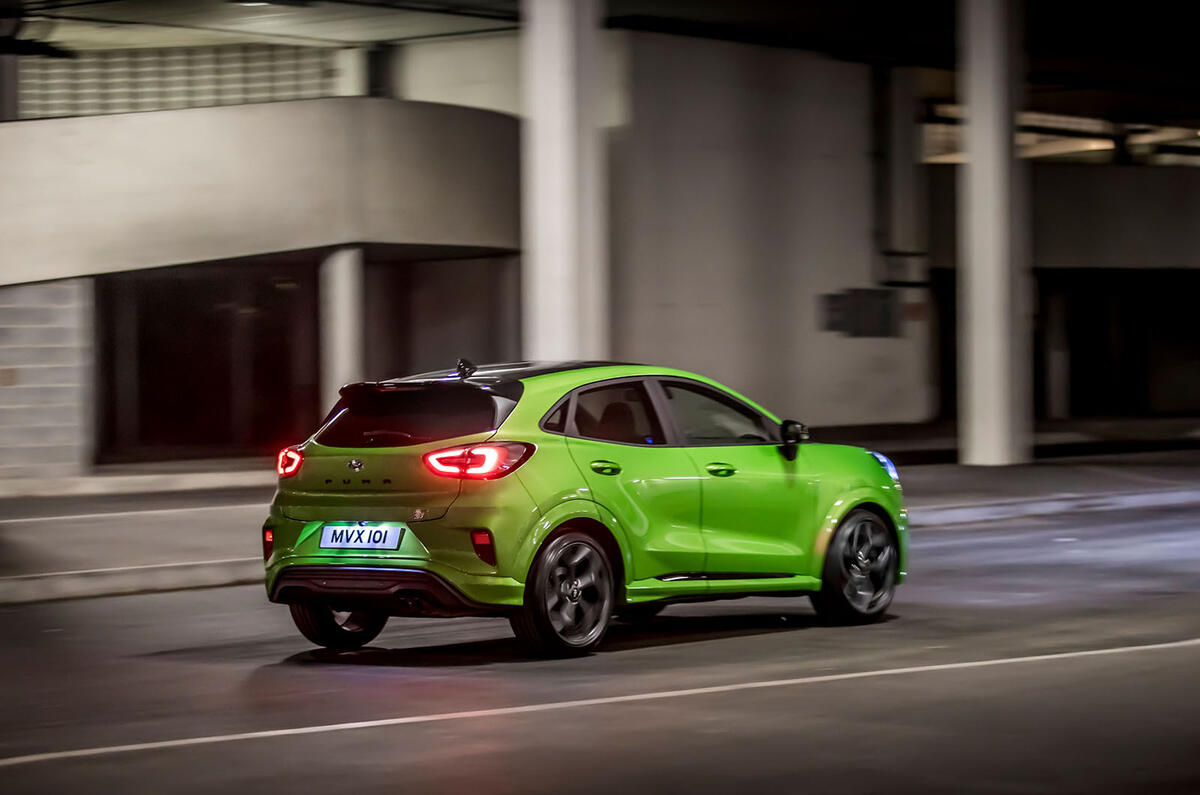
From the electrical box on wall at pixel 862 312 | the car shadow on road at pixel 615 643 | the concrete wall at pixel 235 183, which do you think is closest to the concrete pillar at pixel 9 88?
the concrete wall at pixel 235 183

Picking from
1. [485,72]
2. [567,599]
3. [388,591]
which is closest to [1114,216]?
[485,72]

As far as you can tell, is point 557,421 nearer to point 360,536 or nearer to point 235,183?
point 360,536

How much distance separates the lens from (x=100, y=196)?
973 inches

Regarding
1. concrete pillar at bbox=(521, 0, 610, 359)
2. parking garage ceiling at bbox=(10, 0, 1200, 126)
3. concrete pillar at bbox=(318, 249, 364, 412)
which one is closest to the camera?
concrete pillar at bbox=(521, 0, 610, 359)

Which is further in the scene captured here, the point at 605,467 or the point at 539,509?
the point at 605,467

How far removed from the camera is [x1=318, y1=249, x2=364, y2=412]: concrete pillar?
2602 cm

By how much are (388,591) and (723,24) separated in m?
23.0

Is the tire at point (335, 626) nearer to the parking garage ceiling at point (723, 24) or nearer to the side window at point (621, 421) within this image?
the side window at point (621, 421)

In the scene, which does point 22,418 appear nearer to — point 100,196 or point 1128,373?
point 100,196

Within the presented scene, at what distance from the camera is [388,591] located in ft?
30.9

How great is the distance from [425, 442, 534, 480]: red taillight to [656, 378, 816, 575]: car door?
1.27 meters

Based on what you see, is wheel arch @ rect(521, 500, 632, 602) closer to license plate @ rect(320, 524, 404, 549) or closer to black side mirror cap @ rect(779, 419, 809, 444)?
license plate @ rect(320, 524, 404, 549)

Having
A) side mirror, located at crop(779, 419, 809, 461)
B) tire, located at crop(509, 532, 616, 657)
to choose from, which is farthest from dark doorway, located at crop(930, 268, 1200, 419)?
tire, located at crop(509, 532, 616, 657)

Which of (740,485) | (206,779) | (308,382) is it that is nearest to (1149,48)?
(308,382)
